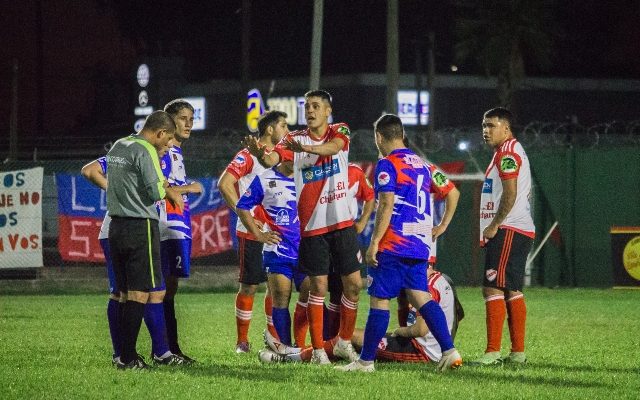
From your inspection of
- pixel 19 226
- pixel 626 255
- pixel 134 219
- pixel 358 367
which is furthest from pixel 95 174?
pixel 626 255

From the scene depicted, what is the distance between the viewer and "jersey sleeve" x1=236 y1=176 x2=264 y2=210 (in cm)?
1149

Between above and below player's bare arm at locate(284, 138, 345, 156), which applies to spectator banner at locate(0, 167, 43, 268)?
below

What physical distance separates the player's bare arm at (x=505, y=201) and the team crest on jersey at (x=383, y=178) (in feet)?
4.75

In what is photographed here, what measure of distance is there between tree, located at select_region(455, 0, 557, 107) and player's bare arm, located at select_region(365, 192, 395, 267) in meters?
46.9

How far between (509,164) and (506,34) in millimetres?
46912

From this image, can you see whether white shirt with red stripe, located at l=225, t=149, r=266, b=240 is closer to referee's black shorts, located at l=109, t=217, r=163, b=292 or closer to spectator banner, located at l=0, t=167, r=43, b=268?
referee's black shorts, located at l=109, t=217, r=163, b=292

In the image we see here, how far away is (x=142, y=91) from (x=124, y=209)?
34775mm

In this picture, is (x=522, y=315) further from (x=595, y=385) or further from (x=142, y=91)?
(x=142, y=91)

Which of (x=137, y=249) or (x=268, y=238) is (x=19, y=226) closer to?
(x=268, y=238)

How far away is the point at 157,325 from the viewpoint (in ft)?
34.8

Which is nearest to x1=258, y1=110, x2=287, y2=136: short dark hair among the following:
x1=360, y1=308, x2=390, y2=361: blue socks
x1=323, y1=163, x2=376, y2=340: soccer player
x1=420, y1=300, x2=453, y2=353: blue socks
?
x1=323, y1=163, x2=376, y2=340: soccer player

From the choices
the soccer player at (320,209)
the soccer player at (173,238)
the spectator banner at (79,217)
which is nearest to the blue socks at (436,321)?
the soccer player at (320,209)

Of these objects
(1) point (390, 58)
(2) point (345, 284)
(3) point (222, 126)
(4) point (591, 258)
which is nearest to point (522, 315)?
(2) point (345, 284)

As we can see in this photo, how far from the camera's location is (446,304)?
11055 mm
